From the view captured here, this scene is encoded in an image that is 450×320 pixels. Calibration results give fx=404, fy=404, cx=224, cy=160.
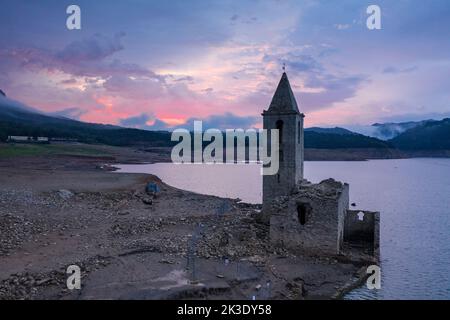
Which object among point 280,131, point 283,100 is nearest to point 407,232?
point 280,131

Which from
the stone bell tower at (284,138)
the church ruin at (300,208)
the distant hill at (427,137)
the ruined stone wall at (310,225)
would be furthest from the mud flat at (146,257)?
the distant hill at (427,137)

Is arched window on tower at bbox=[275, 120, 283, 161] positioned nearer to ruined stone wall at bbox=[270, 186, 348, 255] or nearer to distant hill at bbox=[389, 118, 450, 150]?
ruined stone wall at bbox=[270, 186, 348, 255]

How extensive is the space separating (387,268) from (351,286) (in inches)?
195

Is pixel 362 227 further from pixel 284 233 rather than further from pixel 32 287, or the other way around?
pixel 32 287

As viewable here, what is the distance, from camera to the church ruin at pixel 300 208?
700 inches

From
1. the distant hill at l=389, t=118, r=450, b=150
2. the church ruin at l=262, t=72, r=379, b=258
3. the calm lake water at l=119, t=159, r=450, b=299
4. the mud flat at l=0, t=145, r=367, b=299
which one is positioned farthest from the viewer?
the distant hill at l=389, t=118, r=450, b=150

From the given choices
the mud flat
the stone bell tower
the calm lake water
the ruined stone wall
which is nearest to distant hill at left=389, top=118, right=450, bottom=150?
the calm lake water

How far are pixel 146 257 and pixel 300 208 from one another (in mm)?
7263

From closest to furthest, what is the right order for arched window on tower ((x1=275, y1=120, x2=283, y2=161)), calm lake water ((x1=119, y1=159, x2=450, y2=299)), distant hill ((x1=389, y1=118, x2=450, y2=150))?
1. calm lake water ((x1=119, y1=159, x2=450, y2=299))
2. arched window on tower ((x1=275, y1=120, x2=283, y2=161))
3. distant hill ((x1=389, y1=118, x2=450, y2=150))

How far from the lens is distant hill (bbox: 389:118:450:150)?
453 ft

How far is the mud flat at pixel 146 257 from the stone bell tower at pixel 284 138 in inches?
88.9

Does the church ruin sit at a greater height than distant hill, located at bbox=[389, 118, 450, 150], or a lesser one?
lesser
